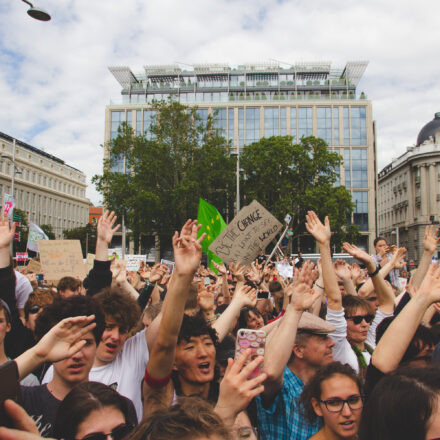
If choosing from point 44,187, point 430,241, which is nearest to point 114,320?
point 430,241

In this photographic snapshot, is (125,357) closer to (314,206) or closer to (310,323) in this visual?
(310,323)

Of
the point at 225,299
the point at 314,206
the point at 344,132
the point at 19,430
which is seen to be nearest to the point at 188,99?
the point at 344,132

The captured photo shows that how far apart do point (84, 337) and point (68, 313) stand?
265 millimetres

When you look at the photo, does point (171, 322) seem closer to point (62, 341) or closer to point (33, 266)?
point (62, 341)

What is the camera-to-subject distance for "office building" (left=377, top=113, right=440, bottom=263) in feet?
208

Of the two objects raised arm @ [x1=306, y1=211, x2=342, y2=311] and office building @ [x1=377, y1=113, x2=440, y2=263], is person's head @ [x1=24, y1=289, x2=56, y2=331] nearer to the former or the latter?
raised arm @ [x1=306, y1=211, x2=342, y2=311]

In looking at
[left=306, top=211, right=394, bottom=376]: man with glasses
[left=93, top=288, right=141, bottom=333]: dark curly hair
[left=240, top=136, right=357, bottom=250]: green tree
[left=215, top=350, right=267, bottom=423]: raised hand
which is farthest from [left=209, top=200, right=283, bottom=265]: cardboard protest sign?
[left=240, top=136, right=357, bottom=250]: green tree

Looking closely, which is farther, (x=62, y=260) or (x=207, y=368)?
(x=62, y=260)

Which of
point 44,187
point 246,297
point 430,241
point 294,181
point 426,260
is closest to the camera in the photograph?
point 246,297

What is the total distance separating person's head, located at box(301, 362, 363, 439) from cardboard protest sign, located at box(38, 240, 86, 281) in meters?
5.90

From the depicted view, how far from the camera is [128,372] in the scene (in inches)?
105

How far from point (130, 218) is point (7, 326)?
106 ft

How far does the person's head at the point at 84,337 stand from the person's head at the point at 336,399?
46.0 inches

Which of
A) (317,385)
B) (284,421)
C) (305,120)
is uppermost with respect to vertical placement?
(305,120)
